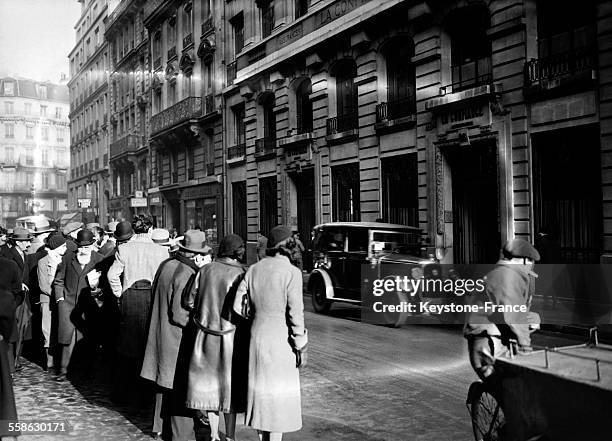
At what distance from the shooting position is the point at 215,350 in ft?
15.5

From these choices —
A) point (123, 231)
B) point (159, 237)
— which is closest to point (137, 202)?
point (123, 231)

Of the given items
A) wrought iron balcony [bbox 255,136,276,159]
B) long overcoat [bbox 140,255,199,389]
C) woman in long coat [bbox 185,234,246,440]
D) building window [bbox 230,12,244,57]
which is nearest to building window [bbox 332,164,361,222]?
wrought iron balcony [bbox 255,136,276,159]

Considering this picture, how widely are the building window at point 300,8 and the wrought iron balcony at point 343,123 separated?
4609 mm

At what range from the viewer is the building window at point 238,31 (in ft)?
89.3

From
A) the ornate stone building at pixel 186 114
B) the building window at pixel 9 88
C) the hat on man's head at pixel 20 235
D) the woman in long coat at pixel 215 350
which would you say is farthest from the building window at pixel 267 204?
the woman in long coat at pixel 215 350

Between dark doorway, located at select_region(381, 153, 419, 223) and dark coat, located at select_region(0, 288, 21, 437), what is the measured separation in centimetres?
1389

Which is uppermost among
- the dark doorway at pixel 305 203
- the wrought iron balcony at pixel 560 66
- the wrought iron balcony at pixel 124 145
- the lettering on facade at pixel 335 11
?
the lettering on facade at pixel 335 11

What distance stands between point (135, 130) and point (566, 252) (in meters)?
32.0

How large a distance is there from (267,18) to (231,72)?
3695 mm

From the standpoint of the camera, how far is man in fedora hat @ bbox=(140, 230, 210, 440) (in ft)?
16.7

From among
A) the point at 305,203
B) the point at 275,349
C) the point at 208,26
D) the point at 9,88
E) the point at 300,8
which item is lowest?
the point at 275,349

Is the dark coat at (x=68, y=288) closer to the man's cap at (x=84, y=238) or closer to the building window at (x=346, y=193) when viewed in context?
the man's cap at (x=84, y=238)

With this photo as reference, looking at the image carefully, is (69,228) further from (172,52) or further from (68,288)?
(172,52)

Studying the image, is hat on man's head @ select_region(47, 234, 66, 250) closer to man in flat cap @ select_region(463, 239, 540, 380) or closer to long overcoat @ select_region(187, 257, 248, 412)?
long overcoat @ select_region(187, 257, 248, 412)
